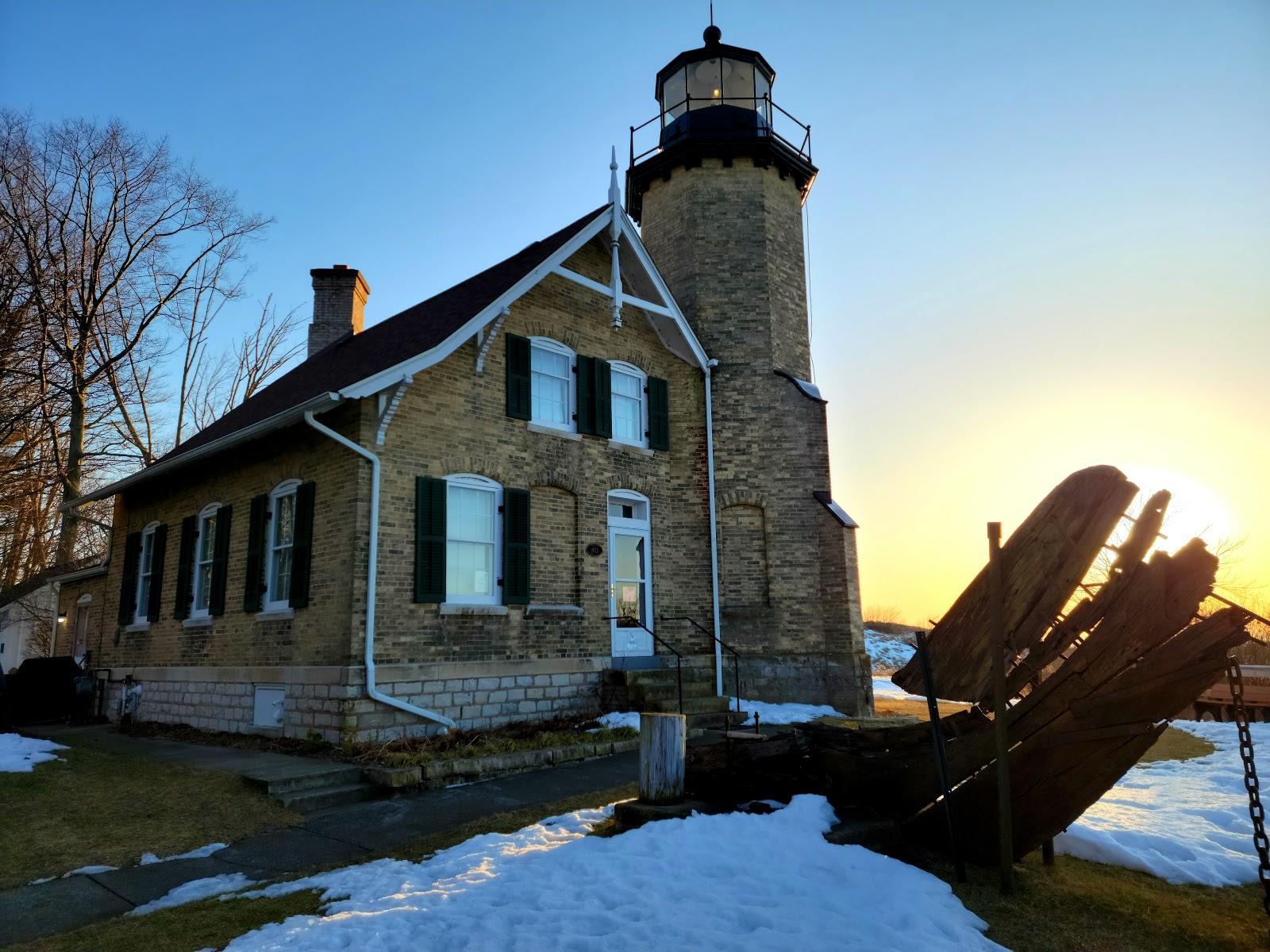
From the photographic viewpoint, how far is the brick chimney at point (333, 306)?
18547 millimetres

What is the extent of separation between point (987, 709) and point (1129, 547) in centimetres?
139

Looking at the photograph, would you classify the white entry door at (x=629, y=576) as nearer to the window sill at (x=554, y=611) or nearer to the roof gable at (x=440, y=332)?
the window sill at (x=554, y=611)

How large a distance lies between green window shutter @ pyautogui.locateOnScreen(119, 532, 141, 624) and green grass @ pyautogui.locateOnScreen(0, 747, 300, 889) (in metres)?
6.83

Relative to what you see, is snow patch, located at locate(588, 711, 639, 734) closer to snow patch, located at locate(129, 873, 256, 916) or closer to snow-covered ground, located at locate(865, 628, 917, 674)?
snow patch, located at locate(129, 873, 256, 916)

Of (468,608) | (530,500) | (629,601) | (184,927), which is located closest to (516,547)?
(530,500)

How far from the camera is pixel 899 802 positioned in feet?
19.3

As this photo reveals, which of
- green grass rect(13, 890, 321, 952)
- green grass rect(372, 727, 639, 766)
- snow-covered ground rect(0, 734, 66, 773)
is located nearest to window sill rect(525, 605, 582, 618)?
green grass rect(372, 727, 639, 766)

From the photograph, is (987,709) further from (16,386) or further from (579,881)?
(16,386)

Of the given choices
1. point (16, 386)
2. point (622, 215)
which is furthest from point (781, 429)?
point (16, 386)

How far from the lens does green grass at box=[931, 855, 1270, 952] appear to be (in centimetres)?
447

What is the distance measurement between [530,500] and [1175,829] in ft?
28.7

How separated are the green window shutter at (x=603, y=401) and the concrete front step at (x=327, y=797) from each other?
6.78m

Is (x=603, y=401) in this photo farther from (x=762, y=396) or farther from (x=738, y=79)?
(x=738, y=79)

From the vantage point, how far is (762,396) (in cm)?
1573
